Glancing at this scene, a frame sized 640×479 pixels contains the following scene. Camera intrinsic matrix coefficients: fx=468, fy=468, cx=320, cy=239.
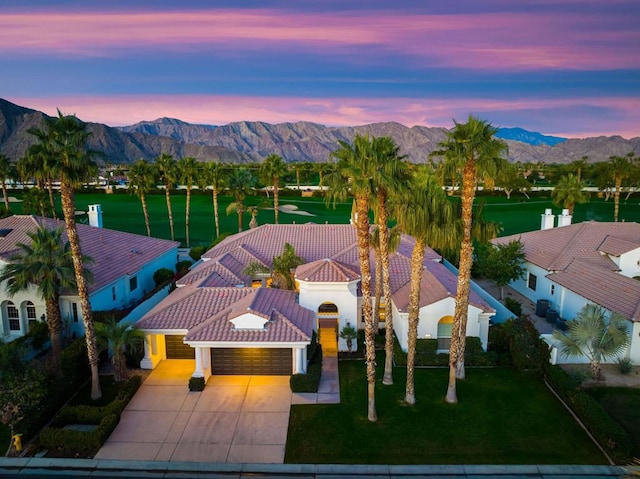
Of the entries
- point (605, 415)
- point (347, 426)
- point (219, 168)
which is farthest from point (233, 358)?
point (219, 168)

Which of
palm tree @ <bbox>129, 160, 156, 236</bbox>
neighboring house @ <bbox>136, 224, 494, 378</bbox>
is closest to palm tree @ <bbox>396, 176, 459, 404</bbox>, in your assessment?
neighboring house @ <bbox>136, 224, 494, 378</bbox>

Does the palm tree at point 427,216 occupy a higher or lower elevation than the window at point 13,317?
higher

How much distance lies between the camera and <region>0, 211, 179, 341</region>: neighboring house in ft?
88.5

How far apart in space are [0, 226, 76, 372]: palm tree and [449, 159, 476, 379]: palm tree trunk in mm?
18343

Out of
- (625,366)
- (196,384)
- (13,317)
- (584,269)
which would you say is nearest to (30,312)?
(13,317)

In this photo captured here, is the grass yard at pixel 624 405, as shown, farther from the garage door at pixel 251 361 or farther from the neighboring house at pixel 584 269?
the garage door at pixel 251 361

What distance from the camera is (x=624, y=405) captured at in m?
Answer: 20.0

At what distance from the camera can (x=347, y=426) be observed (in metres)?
18.5

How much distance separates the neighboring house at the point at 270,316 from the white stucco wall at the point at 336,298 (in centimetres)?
6

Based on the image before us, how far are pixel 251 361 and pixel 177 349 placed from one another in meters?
4.35

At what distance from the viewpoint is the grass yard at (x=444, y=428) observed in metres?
16.7

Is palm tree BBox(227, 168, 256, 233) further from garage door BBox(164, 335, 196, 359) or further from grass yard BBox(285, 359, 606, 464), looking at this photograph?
grass yard BBox(285, 359, 606, 464)

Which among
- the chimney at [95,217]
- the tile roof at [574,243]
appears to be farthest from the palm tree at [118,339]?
the tile roof at [574,243]

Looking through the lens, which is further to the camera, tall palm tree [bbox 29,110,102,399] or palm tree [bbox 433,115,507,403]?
tall palm tree [bbox 29,110,102,399]
